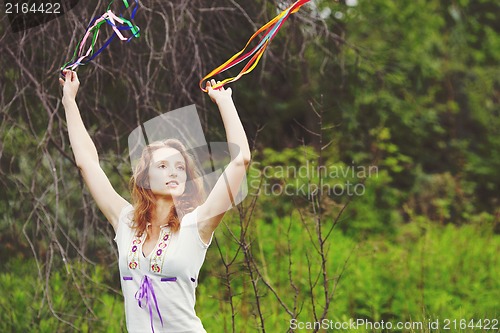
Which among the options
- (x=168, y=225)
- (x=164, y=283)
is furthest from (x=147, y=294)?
(x=168, y=225)

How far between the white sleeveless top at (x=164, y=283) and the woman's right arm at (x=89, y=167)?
0.69 feet

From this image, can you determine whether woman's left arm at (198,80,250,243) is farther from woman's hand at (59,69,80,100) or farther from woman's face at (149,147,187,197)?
woman's hand at (59,69,80,100)

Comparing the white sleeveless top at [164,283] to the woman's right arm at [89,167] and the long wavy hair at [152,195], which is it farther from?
the woman's right arm at [89,167]

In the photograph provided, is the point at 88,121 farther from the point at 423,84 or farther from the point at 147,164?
the point at 423,84

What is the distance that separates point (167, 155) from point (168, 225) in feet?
0.63

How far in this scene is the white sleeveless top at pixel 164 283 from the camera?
7.63 ft

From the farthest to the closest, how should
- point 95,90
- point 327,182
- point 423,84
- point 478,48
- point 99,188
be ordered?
point 478,48 < point 423,84 < point 327,182 < point 95,90 < point 99,188

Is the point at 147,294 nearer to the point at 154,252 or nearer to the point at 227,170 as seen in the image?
the point at 154,252

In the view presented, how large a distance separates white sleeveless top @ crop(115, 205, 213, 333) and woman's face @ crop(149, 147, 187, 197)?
0.39ft

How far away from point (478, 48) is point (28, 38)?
6065mm

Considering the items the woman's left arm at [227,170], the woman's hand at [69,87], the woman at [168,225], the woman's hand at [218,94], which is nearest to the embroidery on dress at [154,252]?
the woman at [168,225]

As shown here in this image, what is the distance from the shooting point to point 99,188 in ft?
8.41

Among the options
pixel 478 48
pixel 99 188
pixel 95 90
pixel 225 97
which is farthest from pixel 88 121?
pixel 478 48

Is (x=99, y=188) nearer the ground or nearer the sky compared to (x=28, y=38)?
nearer the ground
